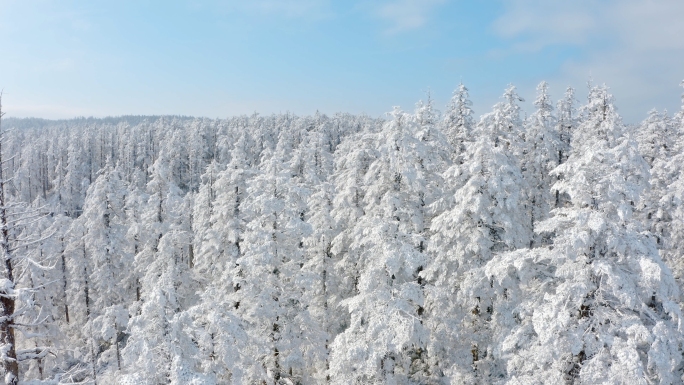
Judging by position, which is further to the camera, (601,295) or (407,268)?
(407,268)

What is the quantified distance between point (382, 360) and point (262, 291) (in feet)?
18.9

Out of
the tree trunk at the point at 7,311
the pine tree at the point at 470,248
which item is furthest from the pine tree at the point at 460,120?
the tree trunk at the point at 7,311

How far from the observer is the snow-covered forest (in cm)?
1106

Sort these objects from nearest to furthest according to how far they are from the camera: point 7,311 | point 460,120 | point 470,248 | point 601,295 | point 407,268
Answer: point 7,311 → point 601,295 → point 407,268 → point 470,248 → point 460,120

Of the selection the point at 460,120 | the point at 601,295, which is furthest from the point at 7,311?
the point at 460,120

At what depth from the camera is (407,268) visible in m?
A: 16.0

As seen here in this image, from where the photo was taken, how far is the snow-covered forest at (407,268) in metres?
11.1

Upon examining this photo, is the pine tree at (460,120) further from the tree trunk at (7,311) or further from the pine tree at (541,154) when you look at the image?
the tree trunk at (7,311)

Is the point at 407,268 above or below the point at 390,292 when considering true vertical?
above

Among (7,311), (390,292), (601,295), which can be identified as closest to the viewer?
(7,311)

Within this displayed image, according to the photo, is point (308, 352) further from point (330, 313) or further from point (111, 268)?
point (111, 268)

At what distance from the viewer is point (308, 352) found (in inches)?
784

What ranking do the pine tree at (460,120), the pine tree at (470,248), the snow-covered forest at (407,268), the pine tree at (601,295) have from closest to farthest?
1. the pine tree at (601,295)
2. the snow-covered forest at (407,268)
3. the pine tree at (470,248)
4. the pine tree at (460,120)

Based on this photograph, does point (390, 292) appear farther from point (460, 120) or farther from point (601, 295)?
point (460, 120)
